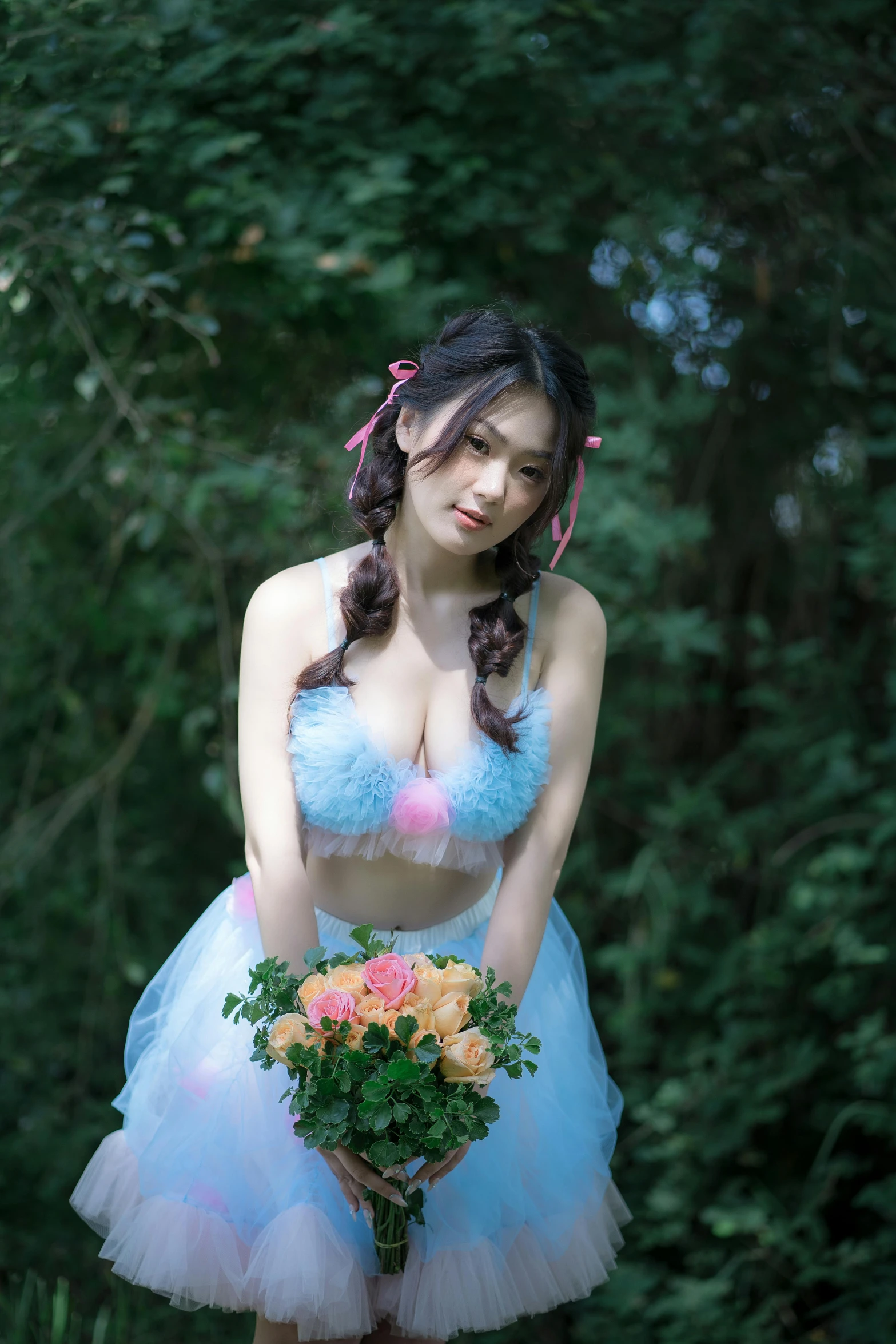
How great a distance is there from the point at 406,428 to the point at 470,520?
23cm

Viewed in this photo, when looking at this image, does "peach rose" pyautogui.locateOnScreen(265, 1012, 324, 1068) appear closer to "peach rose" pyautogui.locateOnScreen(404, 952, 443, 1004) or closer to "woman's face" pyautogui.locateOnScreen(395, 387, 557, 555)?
"peach rose" pyautogui.locateOnScreen(404, 952, 443, 1004)

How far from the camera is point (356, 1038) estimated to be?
1578 millimetres

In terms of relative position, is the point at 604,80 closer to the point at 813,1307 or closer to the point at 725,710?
the point at 725,710

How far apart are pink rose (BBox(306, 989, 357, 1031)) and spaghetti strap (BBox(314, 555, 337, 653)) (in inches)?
22.4

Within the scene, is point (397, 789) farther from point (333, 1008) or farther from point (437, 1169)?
point (437, 1169)

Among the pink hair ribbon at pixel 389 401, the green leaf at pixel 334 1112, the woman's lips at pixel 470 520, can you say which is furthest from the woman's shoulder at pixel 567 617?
the green leaf at pixel 334 1112

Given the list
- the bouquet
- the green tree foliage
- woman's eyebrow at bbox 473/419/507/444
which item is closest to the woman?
woman's eyebrow at bbox 473/419/507/444

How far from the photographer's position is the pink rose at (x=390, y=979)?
1.61 m

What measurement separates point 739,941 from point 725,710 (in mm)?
892

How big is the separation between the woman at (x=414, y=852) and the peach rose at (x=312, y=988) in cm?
20

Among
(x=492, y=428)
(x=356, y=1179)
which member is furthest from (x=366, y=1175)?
(x=492, y=428)

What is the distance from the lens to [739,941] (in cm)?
362

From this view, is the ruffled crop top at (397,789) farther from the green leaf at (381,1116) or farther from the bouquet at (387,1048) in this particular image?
the green leaf at (381,1116)

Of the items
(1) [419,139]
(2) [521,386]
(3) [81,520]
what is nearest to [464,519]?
(2) [521,386]
